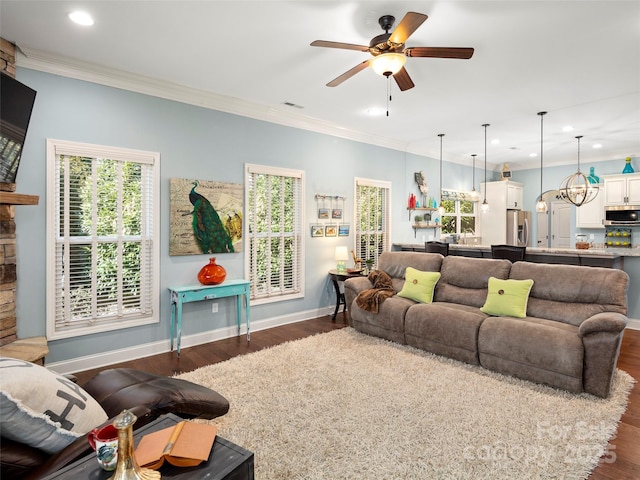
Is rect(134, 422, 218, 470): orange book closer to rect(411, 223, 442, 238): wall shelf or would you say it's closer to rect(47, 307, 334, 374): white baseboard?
rect(47, 307, 334, 374): white baseboard

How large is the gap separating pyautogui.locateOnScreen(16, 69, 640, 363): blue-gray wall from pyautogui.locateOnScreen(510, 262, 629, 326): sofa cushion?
1.86 m

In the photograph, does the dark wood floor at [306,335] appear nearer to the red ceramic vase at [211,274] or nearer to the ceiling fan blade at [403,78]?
the red ceramic vase at [211,274]

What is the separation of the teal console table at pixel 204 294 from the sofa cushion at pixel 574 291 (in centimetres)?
305

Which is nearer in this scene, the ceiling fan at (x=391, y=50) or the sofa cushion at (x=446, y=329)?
the ceiling fan at (x=391, y=50)

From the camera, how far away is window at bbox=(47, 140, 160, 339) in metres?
3.37

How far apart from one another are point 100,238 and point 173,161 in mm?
1098

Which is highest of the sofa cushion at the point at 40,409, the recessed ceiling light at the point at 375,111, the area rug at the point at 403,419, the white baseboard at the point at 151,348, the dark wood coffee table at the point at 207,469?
the recessed ceiling light at the point at 375,111


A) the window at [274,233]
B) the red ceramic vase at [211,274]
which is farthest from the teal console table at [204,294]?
the window at [274,233]

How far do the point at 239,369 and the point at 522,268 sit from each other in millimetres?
3074

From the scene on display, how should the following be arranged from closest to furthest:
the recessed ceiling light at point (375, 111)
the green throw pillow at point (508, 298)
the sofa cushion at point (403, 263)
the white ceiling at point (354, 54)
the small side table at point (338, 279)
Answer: the white ceiling at point (354, 54) < the green throw pillow at point (508, 298) < the sofa cushion at point (403, 263) < the recessed ceiling light at point (375, 111) < the small side table at point (338, 279)

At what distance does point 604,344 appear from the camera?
2.83 m

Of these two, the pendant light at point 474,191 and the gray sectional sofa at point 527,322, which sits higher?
the pendant light at point 474,191

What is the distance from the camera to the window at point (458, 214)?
307 inches

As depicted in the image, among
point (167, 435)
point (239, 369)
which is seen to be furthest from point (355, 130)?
point (167, 435)
